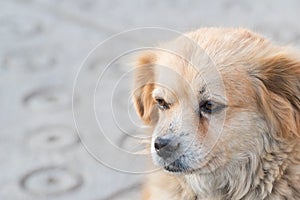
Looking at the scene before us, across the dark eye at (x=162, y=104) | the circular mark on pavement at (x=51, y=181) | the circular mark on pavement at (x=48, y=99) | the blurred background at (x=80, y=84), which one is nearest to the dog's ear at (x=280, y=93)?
the dark eye at (x=162, y=104)

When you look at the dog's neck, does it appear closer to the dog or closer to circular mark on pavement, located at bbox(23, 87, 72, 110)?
the dog

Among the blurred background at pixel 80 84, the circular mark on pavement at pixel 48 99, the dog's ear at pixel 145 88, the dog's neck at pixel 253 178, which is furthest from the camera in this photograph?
the circular mark on pavement at pixel 48 99

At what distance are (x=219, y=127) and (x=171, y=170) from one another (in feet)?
0.81

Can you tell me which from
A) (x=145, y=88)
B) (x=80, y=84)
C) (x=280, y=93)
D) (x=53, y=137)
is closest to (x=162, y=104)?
(x=145, y=88)

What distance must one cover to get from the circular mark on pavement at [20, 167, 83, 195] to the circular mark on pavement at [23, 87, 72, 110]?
0.66 metres

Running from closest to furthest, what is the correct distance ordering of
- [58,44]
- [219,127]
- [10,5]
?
[219,127]
[58,44]
[10,5]

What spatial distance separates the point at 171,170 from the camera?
2.63 meters

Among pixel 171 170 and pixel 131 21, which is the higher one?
pixel 131 21

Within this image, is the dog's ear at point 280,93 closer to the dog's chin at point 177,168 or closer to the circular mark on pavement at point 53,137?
the dog's chin at point 177,168

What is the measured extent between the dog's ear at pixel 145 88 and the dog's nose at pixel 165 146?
29 centimetres

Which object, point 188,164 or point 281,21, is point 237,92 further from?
point 281,21

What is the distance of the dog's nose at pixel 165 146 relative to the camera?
2512 mm

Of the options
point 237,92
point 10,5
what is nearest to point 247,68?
point 237,92

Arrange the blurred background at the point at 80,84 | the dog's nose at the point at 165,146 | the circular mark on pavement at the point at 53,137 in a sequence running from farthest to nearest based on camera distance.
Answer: the circular mark on pavement at the point at 53,137, the blurred background at the point at 80,84, the dog's nose at the point at 165,146
